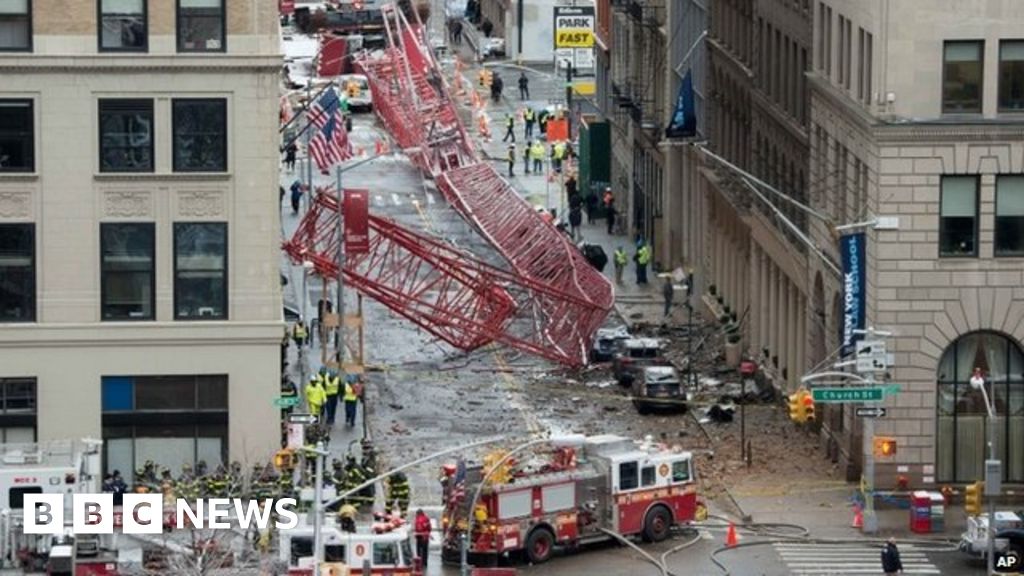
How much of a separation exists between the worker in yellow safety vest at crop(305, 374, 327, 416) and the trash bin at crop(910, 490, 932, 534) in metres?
17.8

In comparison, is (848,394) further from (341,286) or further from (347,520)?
(341,286)

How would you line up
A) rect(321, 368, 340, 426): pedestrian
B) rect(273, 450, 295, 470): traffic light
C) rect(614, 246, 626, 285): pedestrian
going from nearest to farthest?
rect(273, 450, 295, 470): traffic light, rect(321, 368, 340, 426): pedestrian, rect(614, 246, 626, 285): pedestrian

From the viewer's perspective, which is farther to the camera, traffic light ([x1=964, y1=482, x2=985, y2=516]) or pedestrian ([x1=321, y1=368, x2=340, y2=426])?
pedestrian ([x1=321, y1=368, x2=340, y2=426])

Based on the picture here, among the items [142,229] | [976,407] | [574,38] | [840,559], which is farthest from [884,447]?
[574,38]

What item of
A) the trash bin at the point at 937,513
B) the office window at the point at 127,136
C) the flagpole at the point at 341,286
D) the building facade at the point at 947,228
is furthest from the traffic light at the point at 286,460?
the trash bin at the point at 937,513

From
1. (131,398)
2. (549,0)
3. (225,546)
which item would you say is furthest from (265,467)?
(549,0)

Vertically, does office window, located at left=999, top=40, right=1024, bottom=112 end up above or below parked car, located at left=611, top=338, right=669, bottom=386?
above

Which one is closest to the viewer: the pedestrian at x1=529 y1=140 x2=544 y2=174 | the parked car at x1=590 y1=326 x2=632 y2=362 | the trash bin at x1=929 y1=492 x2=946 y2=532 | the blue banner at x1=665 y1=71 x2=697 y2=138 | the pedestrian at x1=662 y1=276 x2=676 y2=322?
the trash bin at x1=929 y1=492 x2=946 y2=532

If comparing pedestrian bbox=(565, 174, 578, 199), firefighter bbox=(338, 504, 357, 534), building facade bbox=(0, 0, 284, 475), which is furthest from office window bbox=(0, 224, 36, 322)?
pedestrian bbox=(565, 174, 578, 199)

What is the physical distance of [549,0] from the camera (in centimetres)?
19125

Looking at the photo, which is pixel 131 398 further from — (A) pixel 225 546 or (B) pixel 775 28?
(B) pixel 775 28

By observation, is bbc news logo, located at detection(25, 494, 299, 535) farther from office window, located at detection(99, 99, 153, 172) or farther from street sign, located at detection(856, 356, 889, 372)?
street sign, located at detection(856, 356, 889, 372)

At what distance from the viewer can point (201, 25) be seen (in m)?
84.2

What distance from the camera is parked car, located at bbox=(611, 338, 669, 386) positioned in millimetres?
100875
